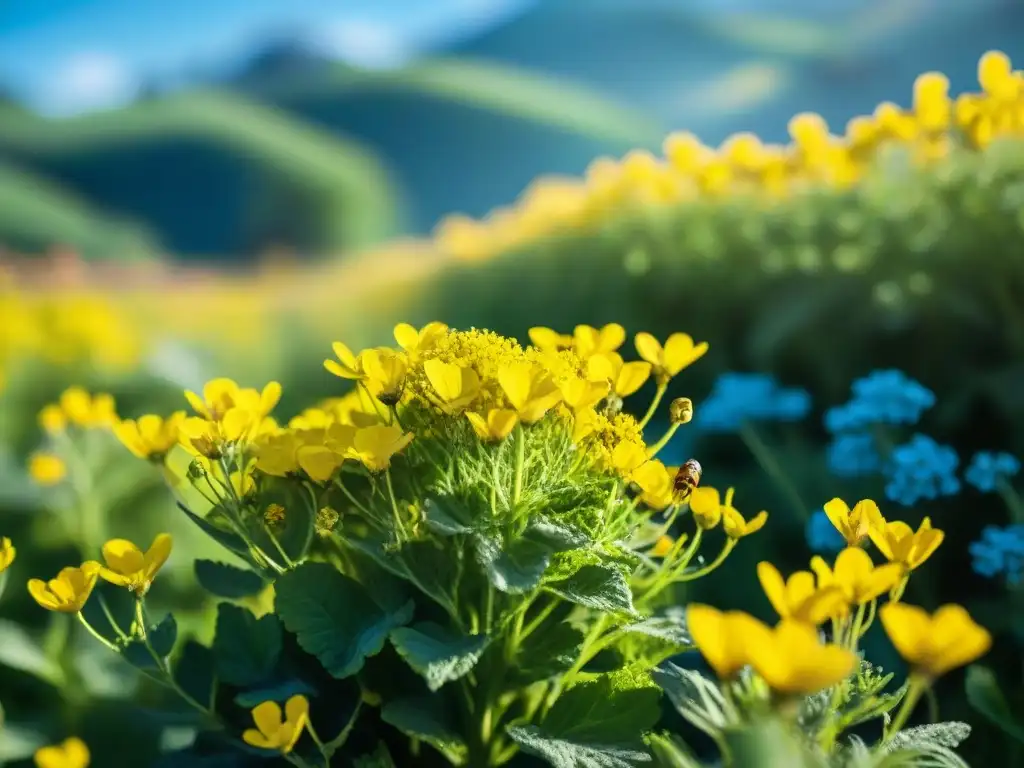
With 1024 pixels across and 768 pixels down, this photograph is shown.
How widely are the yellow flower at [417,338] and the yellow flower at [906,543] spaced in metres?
0.38

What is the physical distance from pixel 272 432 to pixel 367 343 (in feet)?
4.95

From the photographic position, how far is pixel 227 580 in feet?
2.77

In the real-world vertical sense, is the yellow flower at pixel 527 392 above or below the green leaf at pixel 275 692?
above

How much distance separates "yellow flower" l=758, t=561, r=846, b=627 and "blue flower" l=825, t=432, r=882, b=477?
0.75 metres

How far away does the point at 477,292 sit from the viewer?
2.17m

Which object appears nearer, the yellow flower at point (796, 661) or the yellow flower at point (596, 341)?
the yellow flower at point (796, 661)

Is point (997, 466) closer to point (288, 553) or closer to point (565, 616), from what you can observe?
point (565, 616)

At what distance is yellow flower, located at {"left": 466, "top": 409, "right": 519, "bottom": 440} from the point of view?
62 cm

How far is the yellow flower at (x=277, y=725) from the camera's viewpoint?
2.14 feet

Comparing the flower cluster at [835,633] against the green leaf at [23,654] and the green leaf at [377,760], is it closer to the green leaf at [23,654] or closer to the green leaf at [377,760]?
the green leaf at [377,760]

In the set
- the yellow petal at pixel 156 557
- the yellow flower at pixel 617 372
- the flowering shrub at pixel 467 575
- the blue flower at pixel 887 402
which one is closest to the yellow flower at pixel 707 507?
the flowering shrub at pixel 467 575

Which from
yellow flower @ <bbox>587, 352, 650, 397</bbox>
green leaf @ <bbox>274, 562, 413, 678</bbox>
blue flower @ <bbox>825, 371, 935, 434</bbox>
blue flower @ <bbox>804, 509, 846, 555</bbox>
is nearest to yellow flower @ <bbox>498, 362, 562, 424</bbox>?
yellow flower @ <bbox>587, 352, 650, 397</bbox>

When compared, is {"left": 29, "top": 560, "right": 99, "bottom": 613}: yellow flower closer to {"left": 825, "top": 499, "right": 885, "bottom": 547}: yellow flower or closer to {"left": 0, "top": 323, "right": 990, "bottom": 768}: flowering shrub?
{"left": 0, "top": 323, "right": 990, "bottom": 768}: flowering shrub

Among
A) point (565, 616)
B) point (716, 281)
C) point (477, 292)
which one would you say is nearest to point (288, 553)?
point (565, 616)
